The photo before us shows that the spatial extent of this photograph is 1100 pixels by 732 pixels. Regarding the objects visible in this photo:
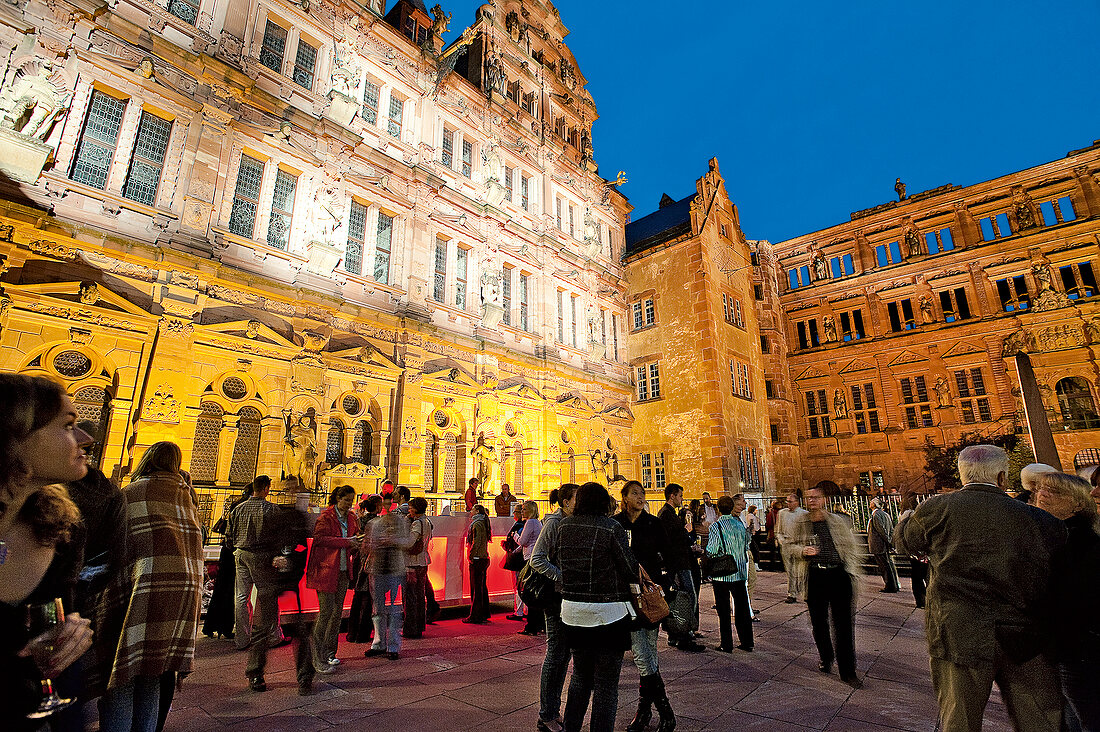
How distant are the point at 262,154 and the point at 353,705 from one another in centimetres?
1336

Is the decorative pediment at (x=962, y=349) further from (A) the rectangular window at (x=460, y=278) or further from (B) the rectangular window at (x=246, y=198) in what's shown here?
(B) the rectangular window at (x=246, y=198)

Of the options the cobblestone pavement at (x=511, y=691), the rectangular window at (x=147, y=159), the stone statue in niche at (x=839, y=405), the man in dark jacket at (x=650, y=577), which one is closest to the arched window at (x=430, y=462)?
the cobblestone pavement at (x=511, y=691)

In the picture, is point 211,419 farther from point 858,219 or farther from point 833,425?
point 858,219

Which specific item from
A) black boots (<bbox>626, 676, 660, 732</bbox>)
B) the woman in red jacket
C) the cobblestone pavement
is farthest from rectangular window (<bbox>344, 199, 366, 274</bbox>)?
black boots (<bbox>626, 676, 660, 732</bbox>)

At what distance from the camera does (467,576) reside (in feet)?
30.8

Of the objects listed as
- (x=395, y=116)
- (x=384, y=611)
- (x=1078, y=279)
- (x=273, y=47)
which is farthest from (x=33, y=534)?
(x=1078, y=279)

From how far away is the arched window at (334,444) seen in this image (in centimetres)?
1276

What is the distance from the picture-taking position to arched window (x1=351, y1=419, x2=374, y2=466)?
43.2ft

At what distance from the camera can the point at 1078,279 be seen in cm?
2409

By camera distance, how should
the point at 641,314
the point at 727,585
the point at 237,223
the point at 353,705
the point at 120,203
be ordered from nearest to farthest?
1. the point at 353,705
2. the point at 727,585
3. the point at 120,203
4. the point at 237,223
5. the point at 641,314

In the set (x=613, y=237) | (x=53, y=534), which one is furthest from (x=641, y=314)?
(x=53, y=534)

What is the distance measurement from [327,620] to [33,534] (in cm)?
442

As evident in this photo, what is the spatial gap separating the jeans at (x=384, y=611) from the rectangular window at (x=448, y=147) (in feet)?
49.1

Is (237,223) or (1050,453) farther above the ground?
(237,223)
